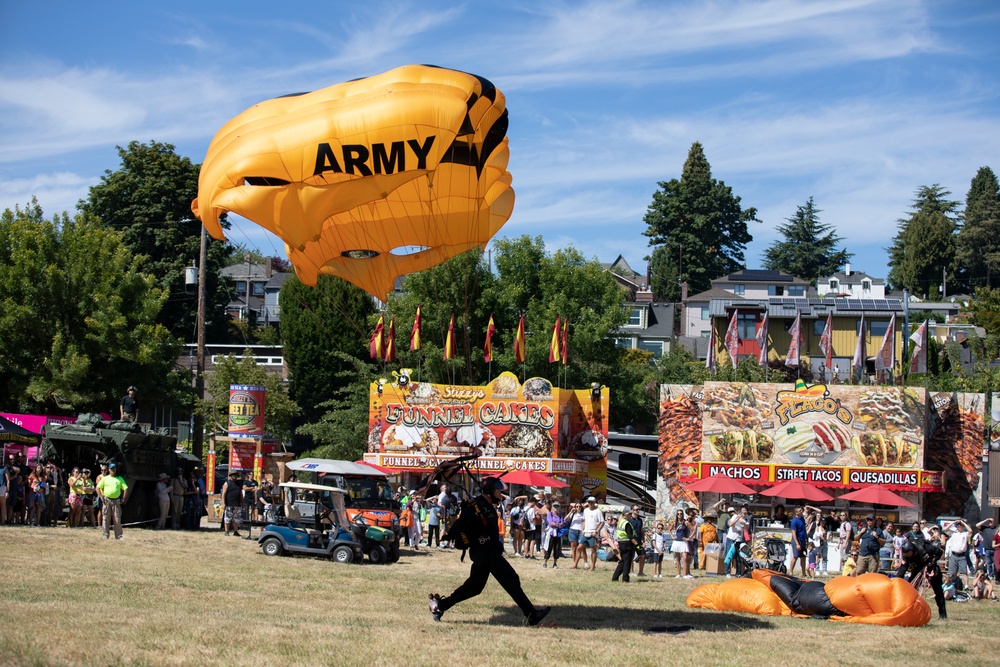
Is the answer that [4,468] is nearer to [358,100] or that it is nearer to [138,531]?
[138,531]

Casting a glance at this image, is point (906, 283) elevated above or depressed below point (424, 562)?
above

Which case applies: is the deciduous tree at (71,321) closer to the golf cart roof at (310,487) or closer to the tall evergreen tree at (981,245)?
the golf cart roof at (310,487)

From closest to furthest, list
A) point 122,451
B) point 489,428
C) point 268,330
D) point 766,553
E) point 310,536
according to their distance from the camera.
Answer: point 310,536 < point 766,553 < point 122,451 < point 489,428 < point 268,330

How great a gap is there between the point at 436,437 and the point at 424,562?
1305 cm

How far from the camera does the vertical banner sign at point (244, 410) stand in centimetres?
3622

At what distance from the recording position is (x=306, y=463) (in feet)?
89.0

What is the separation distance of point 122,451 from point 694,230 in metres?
75.2

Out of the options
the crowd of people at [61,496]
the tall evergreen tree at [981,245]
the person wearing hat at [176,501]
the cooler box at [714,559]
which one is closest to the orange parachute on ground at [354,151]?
the crowd of people at [61,496]

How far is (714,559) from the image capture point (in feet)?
85.0

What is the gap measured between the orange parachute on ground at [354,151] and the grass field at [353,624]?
499cm

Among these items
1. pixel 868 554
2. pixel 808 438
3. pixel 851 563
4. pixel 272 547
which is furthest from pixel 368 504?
pixel 808 438

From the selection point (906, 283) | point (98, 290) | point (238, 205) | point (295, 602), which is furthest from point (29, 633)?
Answer: point (906, 283)

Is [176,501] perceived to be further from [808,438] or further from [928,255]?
[928,255]

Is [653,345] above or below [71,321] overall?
above
